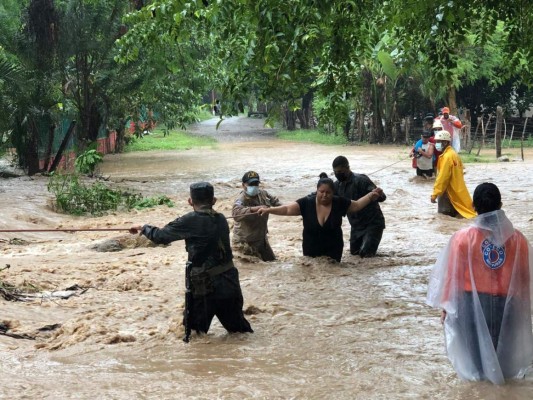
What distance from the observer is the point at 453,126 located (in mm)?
17453

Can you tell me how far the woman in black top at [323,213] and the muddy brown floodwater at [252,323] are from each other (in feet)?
0.70

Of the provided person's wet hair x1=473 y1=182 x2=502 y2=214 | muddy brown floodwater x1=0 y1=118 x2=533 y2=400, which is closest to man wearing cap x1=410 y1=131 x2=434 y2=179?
muddy brown floodwater x1=0 y1=118 x2=533 y2=400

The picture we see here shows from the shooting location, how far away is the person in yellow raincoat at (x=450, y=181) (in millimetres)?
11703

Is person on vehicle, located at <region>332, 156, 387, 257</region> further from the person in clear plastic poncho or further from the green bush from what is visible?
the green bush

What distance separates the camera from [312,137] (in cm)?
4072

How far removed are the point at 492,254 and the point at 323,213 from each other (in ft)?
11.5

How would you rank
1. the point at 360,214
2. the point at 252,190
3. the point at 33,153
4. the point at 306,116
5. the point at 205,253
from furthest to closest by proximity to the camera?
the point at 306,116, the point at 33,153, the point at 360,214, the point at 252,190, the point at 205,253

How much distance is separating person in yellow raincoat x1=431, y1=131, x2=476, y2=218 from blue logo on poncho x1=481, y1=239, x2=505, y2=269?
6.93 meters

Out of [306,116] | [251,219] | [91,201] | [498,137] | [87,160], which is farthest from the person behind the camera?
[306,116]

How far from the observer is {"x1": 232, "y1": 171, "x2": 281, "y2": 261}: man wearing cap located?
8266mm

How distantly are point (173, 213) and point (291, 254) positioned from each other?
16.6ft

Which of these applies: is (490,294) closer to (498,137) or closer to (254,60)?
(254,60)

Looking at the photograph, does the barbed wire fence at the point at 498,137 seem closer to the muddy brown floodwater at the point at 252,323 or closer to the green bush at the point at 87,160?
the green bush at the point at 87,160

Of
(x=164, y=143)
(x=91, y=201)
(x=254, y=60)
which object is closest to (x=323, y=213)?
(x=254, y=60)
